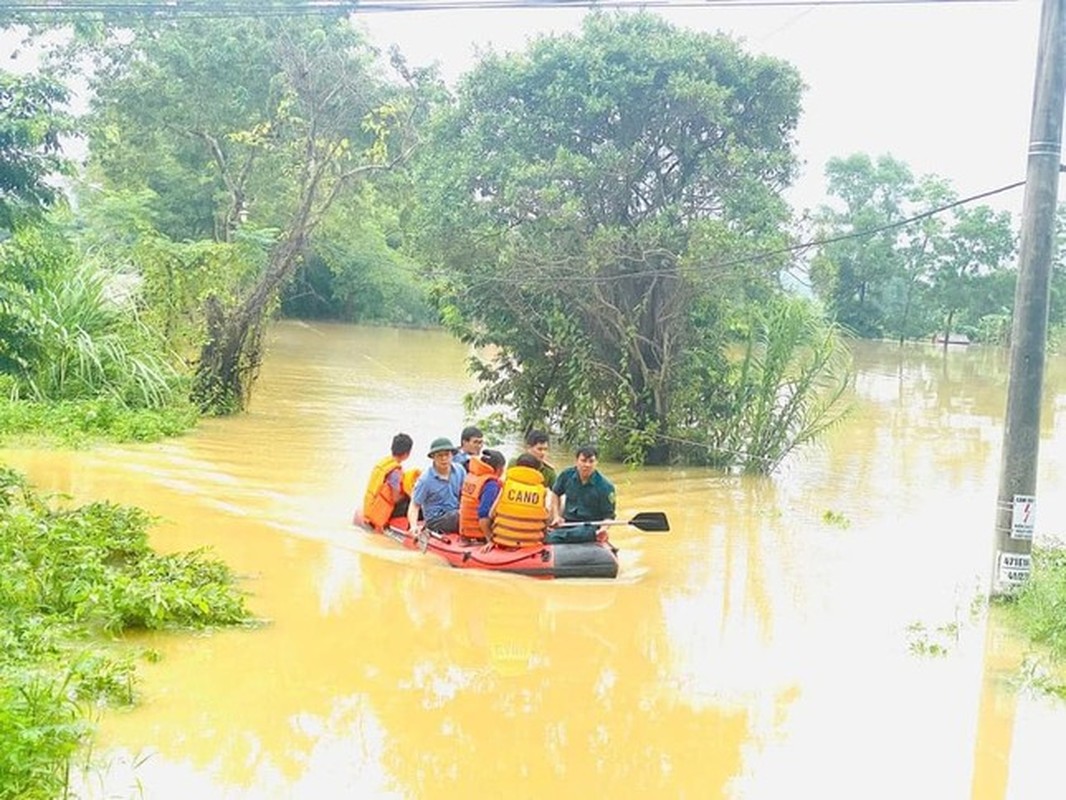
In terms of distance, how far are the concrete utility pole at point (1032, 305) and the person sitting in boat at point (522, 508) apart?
3.71 meters

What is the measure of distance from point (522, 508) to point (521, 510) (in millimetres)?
19

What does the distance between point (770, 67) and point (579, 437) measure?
19.7ft

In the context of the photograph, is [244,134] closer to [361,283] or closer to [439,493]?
[439,493]

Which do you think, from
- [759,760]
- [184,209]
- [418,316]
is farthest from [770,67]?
[418,316]

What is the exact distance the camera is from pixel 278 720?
19.4 feet

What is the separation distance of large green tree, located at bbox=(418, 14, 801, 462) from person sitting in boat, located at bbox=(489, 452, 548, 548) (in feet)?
19.9

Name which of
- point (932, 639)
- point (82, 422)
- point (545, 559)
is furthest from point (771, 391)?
point (82, 422)

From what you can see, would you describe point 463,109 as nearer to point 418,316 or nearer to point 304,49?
point 304,49

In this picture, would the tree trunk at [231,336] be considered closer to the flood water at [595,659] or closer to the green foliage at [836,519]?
the flood water at [595,659]

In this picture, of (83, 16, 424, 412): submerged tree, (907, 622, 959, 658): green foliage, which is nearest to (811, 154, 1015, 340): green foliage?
(83, 16, 424, 412): submerged tree

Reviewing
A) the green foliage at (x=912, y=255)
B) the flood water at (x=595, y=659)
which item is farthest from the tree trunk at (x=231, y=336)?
the green foliage at (x=912, y=255)

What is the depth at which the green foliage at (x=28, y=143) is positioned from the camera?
24.8 ft

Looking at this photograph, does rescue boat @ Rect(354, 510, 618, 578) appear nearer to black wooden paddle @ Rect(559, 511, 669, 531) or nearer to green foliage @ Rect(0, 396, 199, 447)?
black wooden paddle @ Rect(559, 511, 669, 531)

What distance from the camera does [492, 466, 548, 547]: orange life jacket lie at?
9500 millimetres
